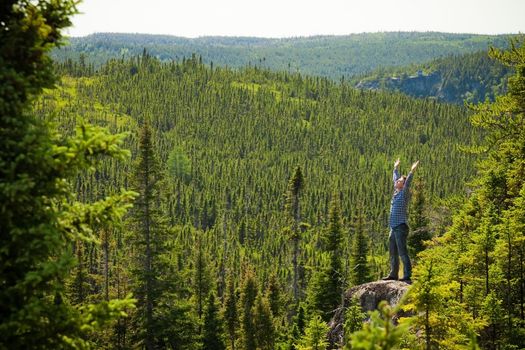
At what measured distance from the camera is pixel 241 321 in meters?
44.5

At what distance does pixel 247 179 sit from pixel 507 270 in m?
126

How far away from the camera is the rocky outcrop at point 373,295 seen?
1916 cm

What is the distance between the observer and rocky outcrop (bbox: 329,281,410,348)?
19.2 m

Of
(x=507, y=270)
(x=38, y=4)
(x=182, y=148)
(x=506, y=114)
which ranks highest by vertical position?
(x=38, y=4)

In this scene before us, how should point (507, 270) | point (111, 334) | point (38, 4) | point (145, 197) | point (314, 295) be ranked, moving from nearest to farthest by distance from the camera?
point (38, 4), point (507, 270), point (145, 197), point (111, 334), point (314, 295)

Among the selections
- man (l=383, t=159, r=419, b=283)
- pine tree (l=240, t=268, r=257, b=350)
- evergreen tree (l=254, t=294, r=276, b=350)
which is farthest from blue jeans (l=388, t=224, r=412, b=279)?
pine tree (l=240, t=268, r=257, b=350)

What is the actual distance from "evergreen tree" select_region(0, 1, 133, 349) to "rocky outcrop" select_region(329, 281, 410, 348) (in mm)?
13141

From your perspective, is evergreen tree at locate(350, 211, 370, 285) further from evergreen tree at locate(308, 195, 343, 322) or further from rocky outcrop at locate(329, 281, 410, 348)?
rocky outcrop at locate(329, 281, 410, 348)

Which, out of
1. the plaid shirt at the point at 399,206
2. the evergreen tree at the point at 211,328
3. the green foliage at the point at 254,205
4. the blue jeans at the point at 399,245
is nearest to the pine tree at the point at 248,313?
the green foliage at the point at 254,205

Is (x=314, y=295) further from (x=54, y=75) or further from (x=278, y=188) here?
(x=278, y=188)

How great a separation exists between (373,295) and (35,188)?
16.5 metres

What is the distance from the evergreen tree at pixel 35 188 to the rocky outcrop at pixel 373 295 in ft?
43.1

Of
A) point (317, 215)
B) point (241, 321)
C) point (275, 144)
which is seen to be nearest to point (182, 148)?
point (275, 144)

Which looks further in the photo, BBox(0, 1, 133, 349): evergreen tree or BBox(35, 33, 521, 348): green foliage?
BBox(35, 33, 521, 348): green foliage
